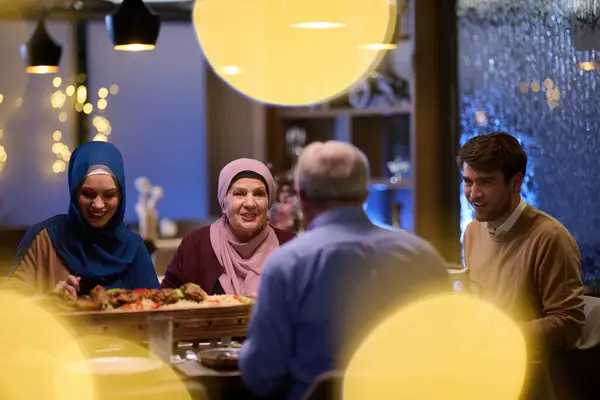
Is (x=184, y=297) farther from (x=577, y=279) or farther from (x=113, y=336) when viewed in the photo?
(x=577, y=279)

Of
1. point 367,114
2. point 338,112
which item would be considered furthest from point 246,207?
point 338,112

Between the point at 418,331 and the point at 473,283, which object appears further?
the point at 473,283

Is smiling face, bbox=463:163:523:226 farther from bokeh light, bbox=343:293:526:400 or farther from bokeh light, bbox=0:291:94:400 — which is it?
bokeh light, bbox=0:291:94:400

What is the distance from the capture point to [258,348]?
2611 millimetres

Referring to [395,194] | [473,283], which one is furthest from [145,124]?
[473,283]

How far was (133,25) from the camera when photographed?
15.2 ft

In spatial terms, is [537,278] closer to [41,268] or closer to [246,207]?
[246,207]

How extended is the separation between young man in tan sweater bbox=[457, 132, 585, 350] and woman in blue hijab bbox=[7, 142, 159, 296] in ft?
→ 4.28

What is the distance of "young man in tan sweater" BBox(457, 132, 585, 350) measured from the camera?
330 cm

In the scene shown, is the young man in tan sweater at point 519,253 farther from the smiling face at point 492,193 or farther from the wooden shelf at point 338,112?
the wooden shelf at point 338,112

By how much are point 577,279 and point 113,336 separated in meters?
1.51

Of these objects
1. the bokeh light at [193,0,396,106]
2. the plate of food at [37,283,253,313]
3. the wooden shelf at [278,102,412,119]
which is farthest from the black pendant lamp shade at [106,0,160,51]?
the bokeh light at [193,0,396,106]

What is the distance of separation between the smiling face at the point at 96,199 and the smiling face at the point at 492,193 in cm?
131

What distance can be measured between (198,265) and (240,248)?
0.19 meters
